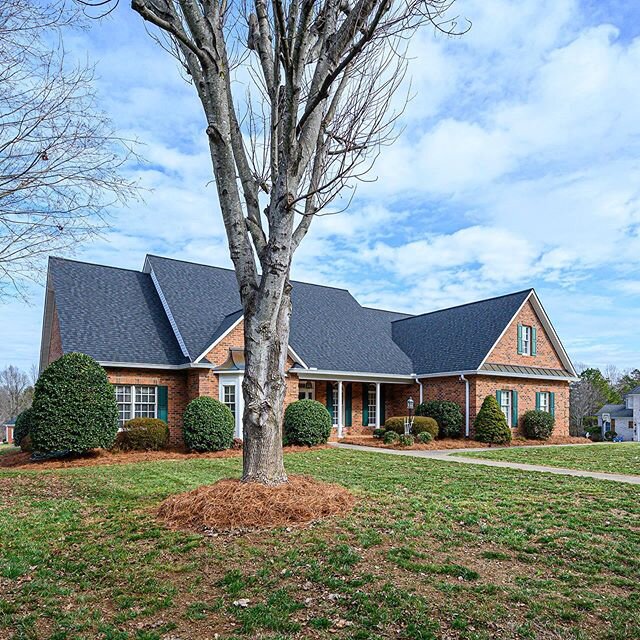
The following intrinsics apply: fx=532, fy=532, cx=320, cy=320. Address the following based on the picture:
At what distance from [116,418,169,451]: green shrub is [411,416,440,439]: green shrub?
8.85m

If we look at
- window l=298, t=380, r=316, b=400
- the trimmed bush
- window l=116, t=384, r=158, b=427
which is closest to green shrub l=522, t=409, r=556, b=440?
window l=298, t=380, r=316, b=400

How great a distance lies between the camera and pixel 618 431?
4712 cm

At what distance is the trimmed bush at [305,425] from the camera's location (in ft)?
54.2

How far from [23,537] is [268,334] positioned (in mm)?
3709

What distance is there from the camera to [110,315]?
58.5 feet

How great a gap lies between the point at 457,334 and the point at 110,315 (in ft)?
46.3

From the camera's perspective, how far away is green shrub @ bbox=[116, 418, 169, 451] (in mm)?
15391

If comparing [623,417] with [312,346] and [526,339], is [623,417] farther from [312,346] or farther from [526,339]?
[312,346]

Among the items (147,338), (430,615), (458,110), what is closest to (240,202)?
(458,110)

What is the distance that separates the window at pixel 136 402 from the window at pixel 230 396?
7.27ft

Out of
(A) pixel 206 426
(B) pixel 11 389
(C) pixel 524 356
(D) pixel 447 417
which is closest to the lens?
(A) pixel 206 426

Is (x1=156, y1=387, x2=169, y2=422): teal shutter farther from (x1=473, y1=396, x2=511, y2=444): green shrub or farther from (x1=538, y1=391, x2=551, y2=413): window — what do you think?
(x1=538, y1=391, x2=551, y2=413): window

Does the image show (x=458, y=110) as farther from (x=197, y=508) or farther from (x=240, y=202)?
(x=197, y=508)

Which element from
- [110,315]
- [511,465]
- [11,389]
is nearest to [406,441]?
[511,465]
